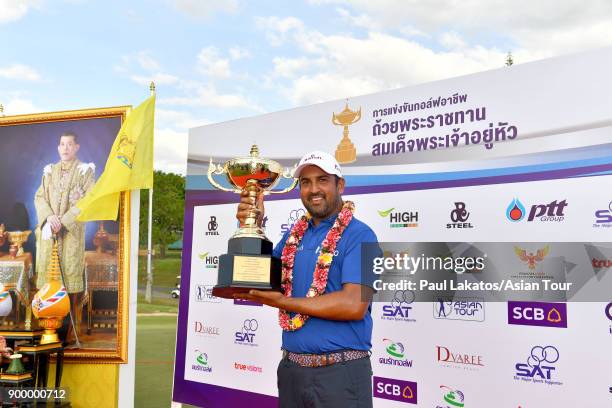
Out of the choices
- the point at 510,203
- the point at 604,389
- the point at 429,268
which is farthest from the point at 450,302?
the point at 604,389

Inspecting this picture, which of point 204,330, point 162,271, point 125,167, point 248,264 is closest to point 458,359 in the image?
point 248,264

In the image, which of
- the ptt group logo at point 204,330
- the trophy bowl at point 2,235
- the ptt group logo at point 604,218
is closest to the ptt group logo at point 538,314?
the ptt group logo at point 604,218

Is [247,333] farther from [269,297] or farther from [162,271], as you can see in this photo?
[162,271]

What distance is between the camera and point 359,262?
244 cm

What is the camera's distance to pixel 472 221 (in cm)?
400

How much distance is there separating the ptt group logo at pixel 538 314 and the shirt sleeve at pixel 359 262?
177 cm

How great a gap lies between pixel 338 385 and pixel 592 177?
2.33m

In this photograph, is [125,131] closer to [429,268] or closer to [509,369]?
[429,268]

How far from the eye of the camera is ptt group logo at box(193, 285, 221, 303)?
225 inches

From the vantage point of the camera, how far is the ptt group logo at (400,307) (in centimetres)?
425

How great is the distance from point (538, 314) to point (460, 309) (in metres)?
0.55

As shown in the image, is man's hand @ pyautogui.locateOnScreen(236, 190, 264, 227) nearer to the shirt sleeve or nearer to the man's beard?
the man's beard

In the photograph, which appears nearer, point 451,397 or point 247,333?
point 451,397

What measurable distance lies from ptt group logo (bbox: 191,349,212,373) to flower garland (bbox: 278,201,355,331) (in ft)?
10.9
